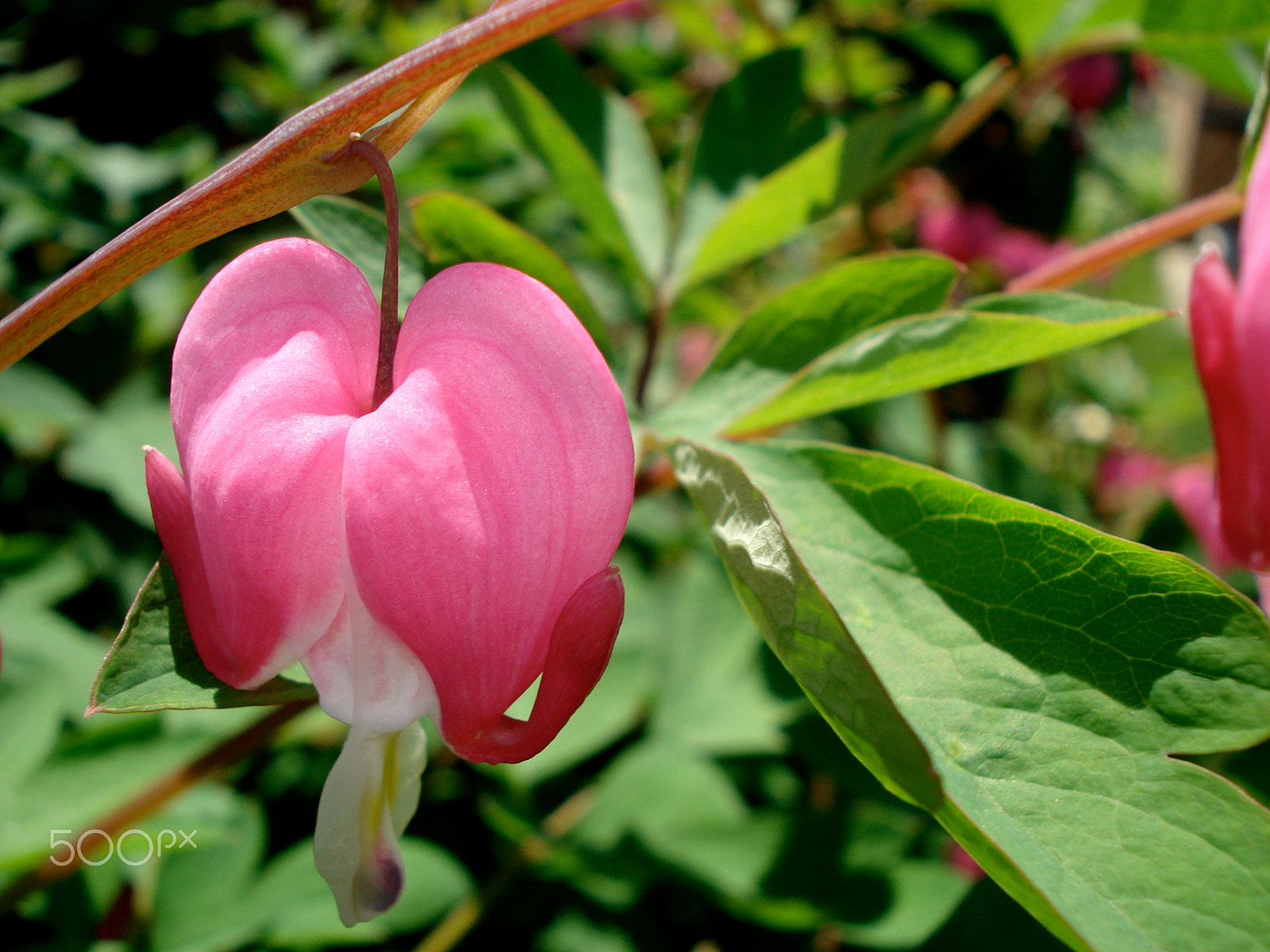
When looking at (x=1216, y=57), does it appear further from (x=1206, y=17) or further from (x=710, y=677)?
(x=710, y=677)

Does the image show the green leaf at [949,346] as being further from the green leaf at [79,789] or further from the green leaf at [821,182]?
the green leaf at [79,789]

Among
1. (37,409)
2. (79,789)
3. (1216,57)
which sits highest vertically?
(1216,57)

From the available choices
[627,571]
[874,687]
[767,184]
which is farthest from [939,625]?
[627,571]

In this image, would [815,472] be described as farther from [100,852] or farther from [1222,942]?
[100,852]

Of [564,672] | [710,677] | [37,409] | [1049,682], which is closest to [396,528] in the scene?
[564,672]

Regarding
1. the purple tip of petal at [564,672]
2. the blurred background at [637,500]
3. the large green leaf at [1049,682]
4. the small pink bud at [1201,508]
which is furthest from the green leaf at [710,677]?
the purple tip of petal at [564,672]

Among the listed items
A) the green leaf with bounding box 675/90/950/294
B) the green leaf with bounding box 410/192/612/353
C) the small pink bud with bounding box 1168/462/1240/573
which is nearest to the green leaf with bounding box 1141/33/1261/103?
the green leaf with bounding box 675/90/950/294
